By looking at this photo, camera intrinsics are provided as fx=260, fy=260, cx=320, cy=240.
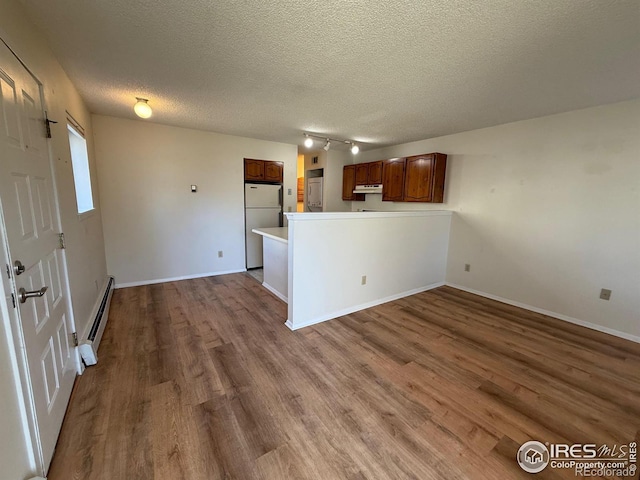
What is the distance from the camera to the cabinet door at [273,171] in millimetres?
4957

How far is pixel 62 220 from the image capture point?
6.41 feet

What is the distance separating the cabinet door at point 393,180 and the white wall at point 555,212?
76cm

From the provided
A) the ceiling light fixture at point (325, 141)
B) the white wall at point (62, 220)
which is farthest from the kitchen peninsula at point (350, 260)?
the white wall at point (62, 220)

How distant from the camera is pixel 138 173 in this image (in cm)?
385

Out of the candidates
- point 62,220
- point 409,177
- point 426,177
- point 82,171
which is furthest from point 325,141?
point 62,220

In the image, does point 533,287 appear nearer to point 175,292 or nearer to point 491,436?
point 491,436

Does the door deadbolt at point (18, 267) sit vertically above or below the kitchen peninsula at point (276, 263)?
above

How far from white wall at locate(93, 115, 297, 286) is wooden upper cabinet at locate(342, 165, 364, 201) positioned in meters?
1.85

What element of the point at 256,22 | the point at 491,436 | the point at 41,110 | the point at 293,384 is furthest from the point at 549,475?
the point at 41,110

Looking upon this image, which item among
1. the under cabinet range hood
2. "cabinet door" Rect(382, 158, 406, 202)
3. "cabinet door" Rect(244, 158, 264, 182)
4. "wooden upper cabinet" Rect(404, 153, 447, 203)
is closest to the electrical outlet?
"wooden upper cabinet" Rect(404, 153, 447, 203)

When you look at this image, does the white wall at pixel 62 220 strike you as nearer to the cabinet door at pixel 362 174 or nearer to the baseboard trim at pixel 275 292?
the baseboard trim at pixel 275 292

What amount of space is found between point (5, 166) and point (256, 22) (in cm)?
152

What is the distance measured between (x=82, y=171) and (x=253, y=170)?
239cm

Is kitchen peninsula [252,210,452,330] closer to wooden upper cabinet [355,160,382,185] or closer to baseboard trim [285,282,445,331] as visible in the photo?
baseboard trim [285,282,445,331]
